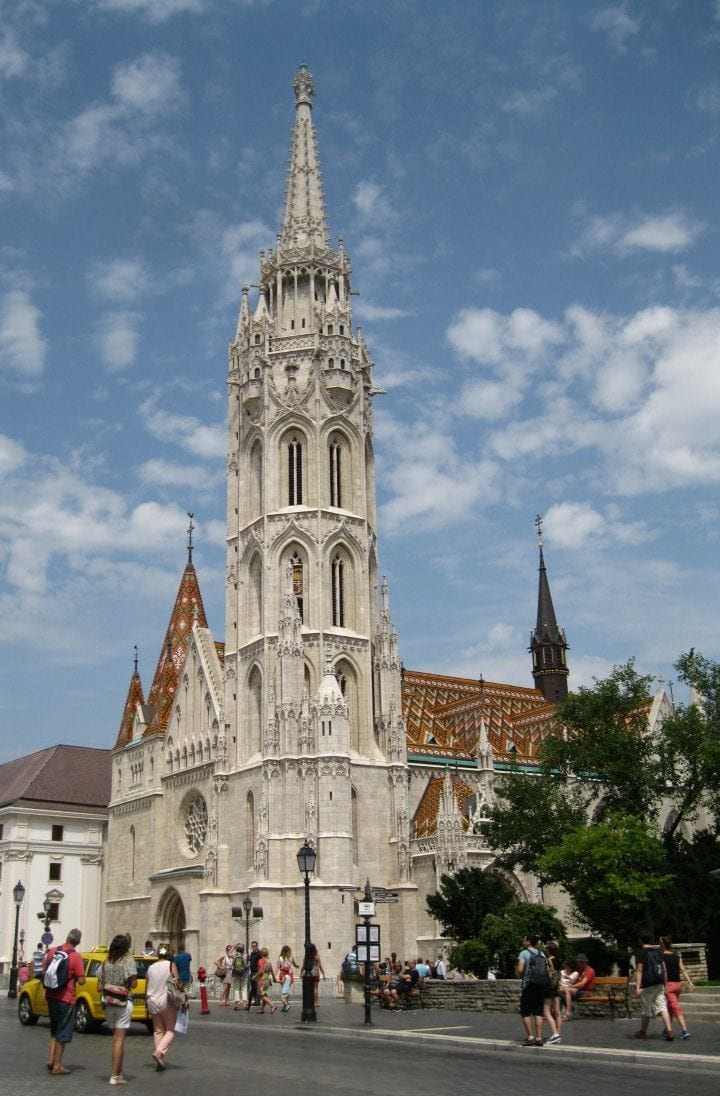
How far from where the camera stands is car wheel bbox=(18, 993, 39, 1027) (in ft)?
73.9

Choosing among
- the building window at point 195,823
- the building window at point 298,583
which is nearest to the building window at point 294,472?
the building window at point 298,583

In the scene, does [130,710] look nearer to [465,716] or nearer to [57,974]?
[465,716]

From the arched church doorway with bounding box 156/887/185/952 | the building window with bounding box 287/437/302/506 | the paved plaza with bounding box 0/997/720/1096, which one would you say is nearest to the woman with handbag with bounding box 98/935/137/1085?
the paved plaza with bounding box 0/997/720/1096

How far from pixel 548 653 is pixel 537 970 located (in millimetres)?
55559

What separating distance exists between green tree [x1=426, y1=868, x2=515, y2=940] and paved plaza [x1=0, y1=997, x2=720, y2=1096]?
1436cm

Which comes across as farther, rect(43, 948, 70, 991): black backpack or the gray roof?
the gray roof

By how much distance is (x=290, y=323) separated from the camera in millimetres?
55219

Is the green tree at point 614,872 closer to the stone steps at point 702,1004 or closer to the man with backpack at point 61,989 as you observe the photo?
the stone steps at point 702,1004

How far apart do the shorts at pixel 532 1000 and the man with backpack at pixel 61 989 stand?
256 inches

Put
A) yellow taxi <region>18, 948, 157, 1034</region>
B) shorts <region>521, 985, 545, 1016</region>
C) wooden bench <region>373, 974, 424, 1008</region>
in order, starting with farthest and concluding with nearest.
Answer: wooden bench <region>373, 974, 424, 1008</region>, yellow taxi <region>18, 948, 157, 1034</region>, shorts <region>521, 985, 545, 1016</region>

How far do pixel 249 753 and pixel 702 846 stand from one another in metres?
18.7

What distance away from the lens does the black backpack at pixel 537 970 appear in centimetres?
1641

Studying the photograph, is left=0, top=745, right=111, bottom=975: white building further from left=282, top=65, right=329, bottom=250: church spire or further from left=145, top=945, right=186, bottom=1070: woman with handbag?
left=145, top=945, right=186, bottom=1070: woman with handbag

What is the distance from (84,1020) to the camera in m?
20.9
